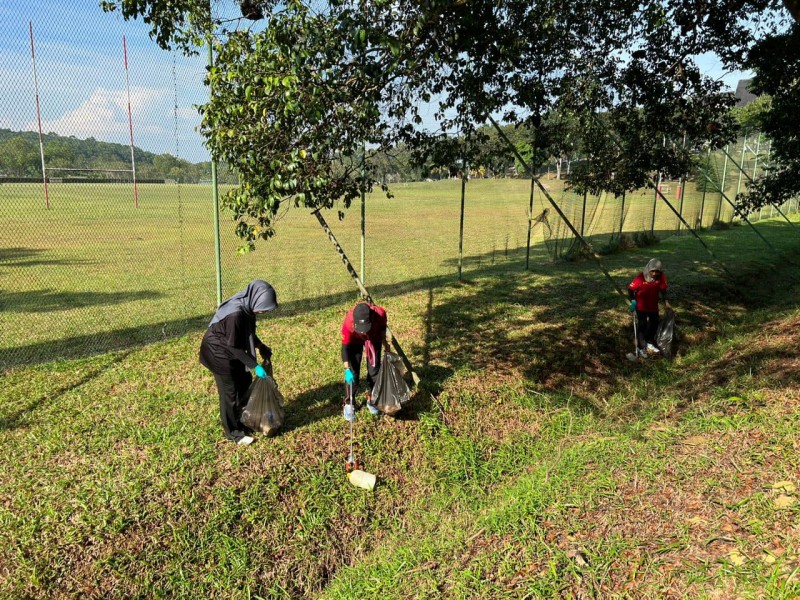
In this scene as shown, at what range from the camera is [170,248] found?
13875 mm

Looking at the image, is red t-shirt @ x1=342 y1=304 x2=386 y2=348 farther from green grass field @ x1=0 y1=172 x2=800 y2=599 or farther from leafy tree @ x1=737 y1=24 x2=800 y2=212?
leafy tree @ x1=737 y1=24 x2=800 y2=212

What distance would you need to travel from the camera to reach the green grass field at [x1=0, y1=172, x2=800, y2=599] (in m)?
3.24

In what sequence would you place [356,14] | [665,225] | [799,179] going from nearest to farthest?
1. [356,14]
2. [799,179]
3. [665,225]

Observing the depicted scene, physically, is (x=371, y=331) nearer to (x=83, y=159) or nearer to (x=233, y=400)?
(x=233, y=400)

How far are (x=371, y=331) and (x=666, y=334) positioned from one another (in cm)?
443

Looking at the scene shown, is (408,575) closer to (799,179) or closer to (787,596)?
(787,596)

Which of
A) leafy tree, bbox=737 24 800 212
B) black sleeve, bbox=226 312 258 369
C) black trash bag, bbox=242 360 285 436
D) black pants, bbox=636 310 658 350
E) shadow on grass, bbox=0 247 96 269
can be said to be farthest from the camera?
shadow on grass, bbox=0 247 96 269

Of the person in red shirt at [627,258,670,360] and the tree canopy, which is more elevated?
the tree canopy

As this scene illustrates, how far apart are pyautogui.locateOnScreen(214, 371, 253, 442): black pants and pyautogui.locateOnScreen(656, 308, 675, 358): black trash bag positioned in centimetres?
546

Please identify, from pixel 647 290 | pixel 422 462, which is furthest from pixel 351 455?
pixel 647 290

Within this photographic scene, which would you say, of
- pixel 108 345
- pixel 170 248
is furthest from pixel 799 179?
pixel 170 248

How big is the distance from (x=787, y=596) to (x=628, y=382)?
13.9 feet

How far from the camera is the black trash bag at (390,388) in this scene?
193 inches

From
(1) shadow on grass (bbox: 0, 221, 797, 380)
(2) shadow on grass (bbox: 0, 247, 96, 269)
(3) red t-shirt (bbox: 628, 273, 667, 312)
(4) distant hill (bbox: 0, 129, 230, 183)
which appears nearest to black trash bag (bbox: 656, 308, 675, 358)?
(3) red t-shirt (bbox: 628, 273, 667, 312)
